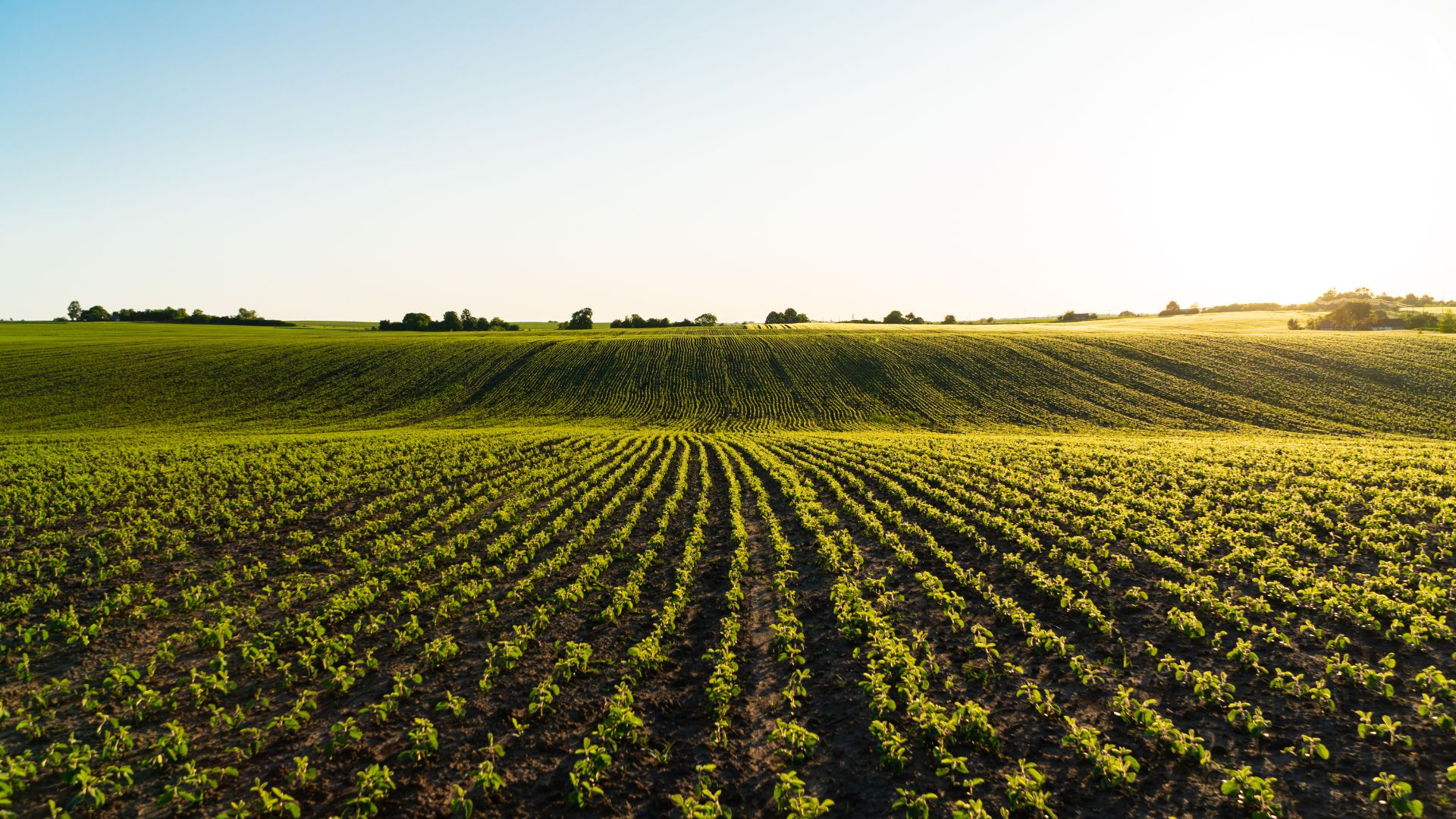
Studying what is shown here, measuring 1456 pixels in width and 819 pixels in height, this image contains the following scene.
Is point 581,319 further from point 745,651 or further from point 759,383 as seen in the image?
point 745,651

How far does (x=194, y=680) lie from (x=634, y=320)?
134m

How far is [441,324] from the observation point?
128250 mm

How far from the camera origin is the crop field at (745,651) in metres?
7.74

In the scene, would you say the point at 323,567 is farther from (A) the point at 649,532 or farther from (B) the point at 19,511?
(B) the point at 19,511

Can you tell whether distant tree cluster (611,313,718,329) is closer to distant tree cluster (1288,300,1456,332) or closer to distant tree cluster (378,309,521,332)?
distant tree cluster (378,309,521,332)

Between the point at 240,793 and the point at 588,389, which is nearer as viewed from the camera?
the point at 240,793

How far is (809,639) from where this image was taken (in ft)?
39.3

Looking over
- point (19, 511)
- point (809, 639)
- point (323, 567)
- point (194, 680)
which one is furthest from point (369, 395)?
point (809, 639)

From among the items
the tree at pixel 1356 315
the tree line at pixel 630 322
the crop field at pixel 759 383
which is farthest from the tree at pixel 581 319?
the tree at pixel 1356 315

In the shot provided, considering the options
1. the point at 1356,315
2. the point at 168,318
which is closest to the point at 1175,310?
the point at 1356,315

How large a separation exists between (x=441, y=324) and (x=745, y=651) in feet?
435

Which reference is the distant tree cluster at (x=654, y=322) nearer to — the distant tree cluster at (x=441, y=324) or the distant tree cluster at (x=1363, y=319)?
the distant tree cluster at (x=441, y=324)

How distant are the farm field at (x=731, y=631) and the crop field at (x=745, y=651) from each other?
0.07 meters

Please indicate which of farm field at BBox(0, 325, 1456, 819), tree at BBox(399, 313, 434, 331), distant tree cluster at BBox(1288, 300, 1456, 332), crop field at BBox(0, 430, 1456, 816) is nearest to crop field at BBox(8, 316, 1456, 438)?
farm field at BBox(0, 325, 1456, 819)
